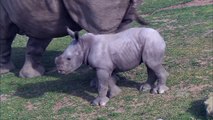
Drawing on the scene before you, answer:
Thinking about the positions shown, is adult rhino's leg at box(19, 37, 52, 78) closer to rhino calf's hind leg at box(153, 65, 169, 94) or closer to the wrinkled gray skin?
the wrinkled gray skin

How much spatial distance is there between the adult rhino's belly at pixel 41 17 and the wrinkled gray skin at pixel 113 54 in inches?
42.9

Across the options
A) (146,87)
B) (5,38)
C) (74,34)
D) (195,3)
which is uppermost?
(74,34)

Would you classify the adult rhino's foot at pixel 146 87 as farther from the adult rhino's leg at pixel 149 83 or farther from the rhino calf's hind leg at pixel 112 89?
the rhino calf's hind leg at pixel 112 89

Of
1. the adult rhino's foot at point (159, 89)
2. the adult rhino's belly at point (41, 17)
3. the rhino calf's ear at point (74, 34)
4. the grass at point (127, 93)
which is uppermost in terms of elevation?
the rhino calf's ear at point (74, 34)

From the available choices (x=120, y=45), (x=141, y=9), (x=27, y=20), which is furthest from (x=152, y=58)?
(x=141, y=9)

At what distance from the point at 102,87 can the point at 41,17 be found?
1696 mm

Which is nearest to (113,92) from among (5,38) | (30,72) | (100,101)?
(100,101)

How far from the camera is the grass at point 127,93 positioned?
658 cm

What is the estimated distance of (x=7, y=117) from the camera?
284 inches

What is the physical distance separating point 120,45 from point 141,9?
927cm

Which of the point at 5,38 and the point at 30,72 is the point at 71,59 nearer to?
the point at 30,72

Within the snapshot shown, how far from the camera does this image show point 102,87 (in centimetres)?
690

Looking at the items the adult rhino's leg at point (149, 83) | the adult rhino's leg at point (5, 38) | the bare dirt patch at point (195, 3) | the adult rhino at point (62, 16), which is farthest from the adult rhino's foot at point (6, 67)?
the bare dirt patch at point (195, 3)

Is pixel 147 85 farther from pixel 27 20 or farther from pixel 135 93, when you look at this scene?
pixel 27 20
